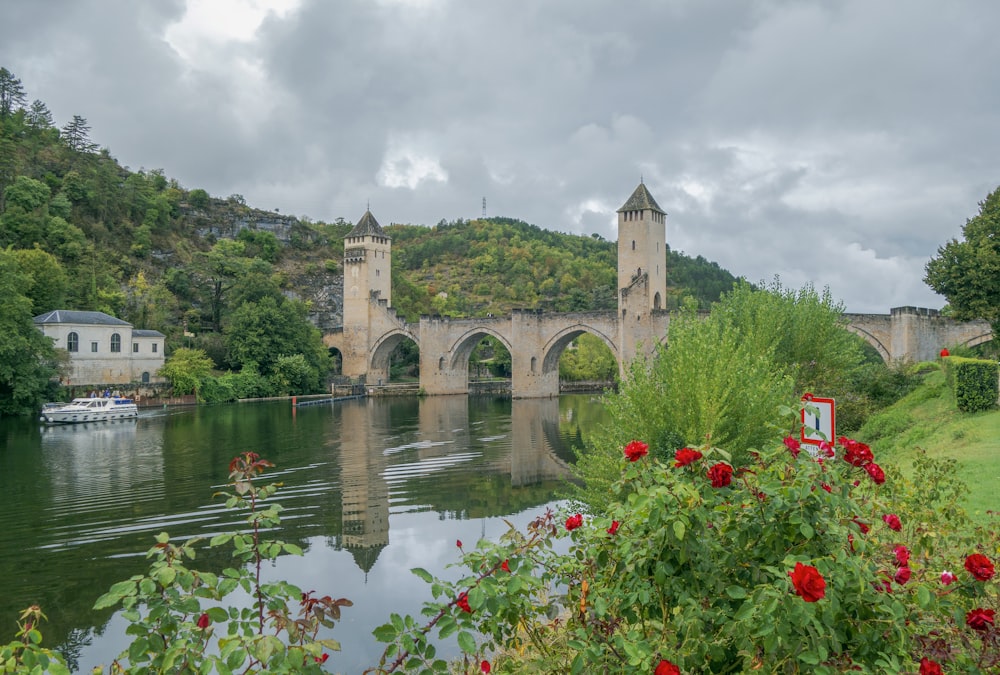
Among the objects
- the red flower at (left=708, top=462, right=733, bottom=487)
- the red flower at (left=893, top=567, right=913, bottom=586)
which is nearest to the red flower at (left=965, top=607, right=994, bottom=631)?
the red flower at (left=893, top=567, right=913, bottom=586)

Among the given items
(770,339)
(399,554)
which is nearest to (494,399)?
(770,339)

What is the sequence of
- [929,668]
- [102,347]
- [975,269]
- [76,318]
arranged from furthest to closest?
1. [102,347]
2. [76,318]
3. [975,269]
4. [929,668]

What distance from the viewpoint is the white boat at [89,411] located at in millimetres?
27688

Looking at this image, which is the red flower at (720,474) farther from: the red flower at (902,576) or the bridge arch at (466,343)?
A: the bridge arch at (466,343)

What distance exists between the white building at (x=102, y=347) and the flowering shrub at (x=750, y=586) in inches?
1450

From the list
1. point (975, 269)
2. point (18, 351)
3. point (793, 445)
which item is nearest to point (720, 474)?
point (793, 445)

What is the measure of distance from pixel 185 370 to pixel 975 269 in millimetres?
34169

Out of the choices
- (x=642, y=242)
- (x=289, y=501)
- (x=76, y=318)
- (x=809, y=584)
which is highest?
(x=642, y=242)

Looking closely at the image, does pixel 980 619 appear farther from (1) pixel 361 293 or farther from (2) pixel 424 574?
(1) pixel 361 293

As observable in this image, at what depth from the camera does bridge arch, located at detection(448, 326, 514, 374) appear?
45.9 m

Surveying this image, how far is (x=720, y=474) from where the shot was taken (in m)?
2.87

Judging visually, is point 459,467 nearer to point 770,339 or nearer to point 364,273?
point 770,339

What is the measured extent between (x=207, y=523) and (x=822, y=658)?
11.6m

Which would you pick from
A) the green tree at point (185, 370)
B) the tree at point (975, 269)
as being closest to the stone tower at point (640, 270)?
the tree at point (975, 269)
